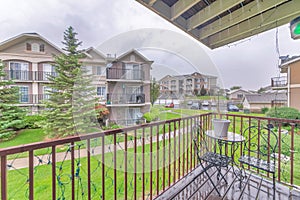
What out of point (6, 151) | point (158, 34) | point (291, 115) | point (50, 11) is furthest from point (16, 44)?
point (291, 115)

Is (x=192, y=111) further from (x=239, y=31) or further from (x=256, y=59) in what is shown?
(x=256, y=59)

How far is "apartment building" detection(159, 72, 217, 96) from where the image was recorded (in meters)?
2.05

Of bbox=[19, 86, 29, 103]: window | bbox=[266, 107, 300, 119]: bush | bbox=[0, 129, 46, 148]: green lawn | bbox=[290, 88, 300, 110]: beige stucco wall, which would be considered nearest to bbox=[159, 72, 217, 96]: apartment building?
bbox=[266, 107, 300, 119]: bush

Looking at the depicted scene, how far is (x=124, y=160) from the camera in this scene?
1321mm

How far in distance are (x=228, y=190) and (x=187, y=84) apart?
4.31 ft

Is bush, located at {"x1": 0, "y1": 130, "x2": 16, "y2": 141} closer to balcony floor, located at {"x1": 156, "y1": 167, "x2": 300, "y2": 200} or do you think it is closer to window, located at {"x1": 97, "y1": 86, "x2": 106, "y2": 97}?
window, located at {"x1": 97, "y1": 86, "x2": 106, "y2": 97}

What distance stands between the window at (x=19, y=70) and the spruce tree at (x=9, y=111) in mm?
1222

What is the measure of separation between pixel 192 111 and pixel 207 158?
676 millimetres

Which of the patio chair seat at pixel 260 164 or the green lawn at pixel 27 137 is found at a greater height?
the patio chair seat at pixel 260 164

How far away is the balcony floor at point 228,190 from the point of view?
151 cm

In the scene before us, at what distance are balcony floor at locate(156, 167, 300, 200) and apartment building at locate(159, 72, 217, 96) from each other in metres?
1.08

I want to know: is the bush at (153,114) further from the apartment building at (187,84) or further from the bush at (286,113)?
the bush at (286,113)

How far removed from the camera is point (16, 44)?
8328mm

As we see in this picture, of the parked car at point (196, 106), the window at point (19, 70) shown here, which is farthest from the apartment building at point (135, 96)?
the window at point (19, 70)
